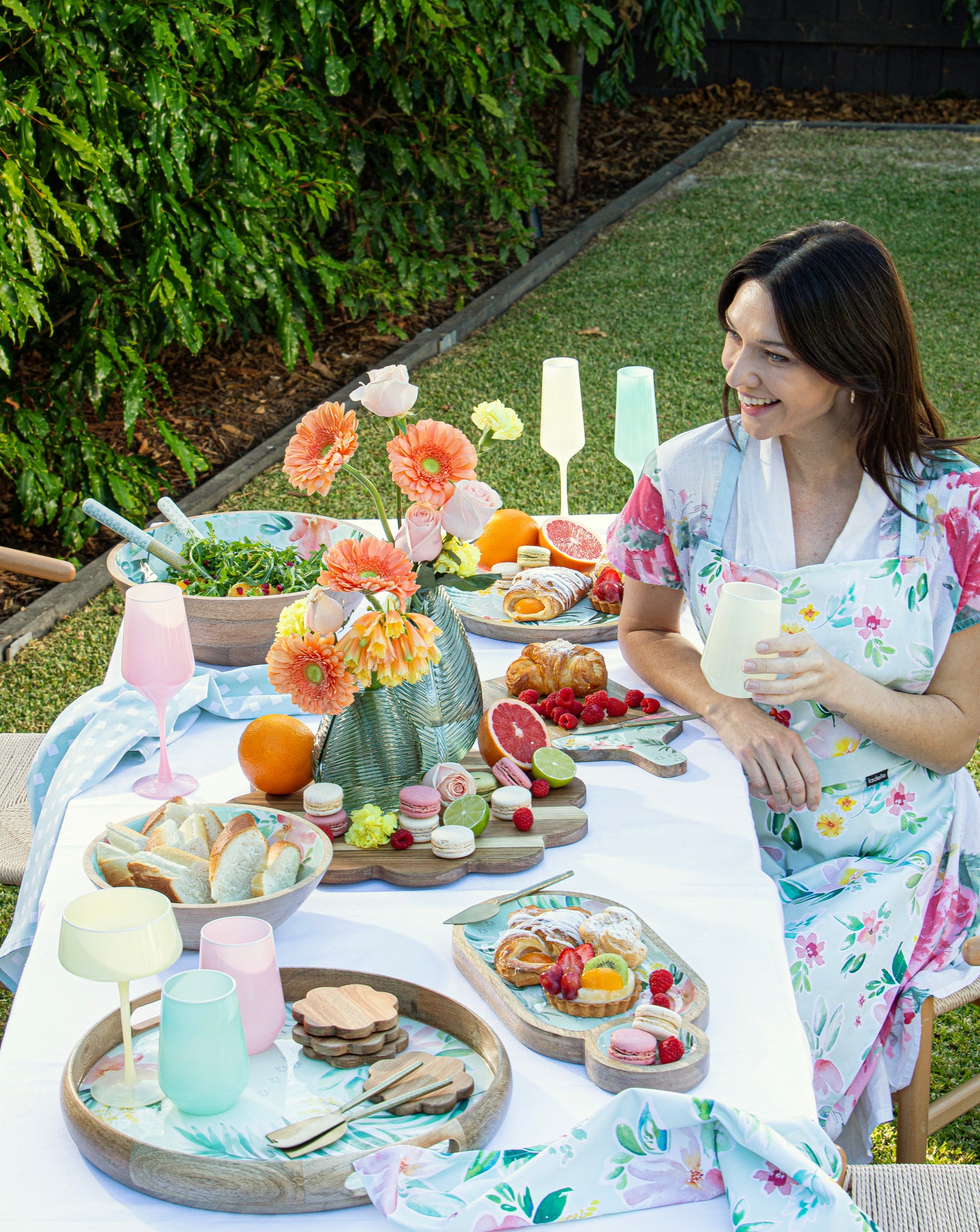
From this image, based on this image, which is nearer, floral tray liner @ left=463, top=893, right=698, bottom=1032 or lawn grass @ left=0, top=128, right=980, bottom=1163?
floral tray liner @ left=463, top=893, right=698, bottom=1032

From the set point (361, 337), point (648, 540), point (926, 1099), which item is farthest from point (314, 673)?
point (361, 337)

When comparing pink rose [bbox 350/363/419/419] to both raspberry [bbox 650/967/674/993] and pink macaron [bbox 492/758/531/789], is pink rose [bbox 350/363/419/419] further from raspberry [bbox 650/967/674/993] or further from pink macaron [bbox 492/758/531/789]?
raspberry [bbox 650/967/674/993]

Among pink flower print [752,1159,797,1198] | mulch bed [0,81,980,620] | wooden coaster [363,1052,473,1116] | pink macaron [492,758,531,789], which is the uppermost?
pink flower print [752,1159,797,1198]

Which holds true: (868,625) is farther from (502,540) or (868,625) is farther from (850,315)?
(502,540)

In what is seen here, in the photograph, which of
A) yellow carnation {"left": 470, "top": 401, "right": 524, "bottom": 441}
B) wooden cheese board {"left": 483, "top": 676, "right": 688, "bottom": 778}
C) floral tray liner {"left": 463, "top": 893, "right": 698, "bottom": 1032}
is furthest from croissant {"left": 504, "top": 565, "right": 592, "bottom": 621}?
floral tray liner {"left": 463, "top": 893, "right": 698, "bottom": 1032}

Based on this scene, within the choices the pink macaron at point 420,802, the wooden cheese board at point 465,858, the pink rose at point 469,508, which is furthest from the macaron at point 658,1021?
the pink rose at point 469,508

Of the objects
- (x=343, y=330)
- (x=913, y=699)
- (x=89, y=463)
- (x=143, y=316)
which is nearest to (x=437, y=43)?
(x=343, y=330)

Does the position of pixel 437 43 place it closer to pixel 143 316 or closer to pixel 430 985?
pixel 143 316

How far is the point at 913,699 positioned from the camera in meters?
2.13

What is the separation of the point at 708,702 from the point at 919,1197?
0.80 meters

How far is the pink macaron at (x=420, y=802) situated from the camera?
1.84 meters

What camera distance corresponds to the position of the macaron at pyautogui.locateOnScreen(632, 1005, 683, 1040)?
56.1 inches

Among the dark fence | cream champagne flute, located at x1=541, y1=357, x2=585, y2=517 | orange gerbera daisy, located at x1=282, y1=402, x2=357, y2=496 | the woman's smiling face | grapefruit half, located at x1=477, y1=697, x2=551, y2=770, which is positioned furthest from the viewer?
the dark fence

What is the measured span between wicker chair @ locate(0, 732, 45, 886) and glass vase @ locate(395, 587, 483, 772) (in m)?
0.95
